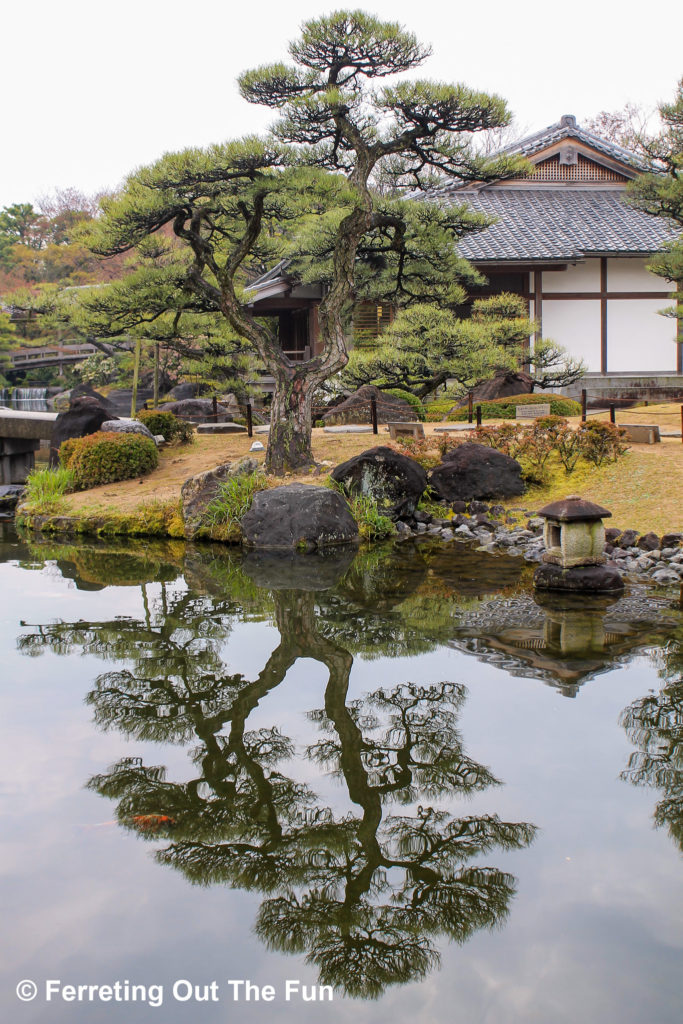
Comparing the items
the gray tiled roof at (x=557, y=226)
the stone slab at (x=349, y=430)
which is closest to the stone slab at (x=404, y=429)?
the stone slab at (x=349, y=430)

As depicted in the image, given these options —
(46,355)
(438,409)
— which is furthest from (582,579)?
(46,355)

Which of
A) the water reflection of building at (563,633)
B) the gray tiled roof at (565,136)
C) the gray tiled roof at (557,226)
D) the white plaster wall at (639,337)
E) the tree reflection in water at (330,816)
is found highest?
the gray tiled roof at (565,136)

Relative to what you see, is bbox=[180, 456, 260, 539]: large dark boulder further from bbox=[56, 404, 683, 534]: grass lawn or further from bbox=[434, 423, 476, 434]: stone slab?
bbox=[434, 423, 476, 434]: stone slab

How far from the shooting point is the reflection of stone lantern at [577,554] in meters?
8.54

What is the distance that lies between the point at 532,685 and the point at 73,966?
3598 millimetres

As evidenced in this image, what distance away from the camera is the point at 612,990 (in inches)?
123

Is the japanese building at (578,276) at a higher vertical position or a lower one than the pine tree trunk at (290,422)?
higher

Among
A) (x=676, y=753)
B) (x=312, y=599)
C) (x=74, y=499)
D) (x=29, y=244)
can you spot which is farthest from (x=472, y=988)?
(x=29, y=244)

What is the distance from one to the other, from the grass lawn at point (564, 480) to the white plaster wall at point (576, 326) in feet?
22.3

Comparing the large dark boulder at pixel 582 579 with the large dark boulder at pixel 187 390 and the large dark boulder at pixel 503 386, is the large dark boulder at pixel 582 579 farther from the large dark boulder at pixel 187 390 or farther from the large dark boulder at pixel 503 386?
the large dark boulder at pixel 187 390

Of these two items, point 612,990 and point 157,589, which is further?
point 157,589

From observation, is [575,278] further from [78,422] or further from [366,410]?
[78,422]

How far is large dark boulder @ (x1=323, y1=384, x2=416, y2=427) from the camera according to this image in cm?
1756

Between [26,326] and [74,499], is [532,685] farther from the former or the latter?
[26,326]
